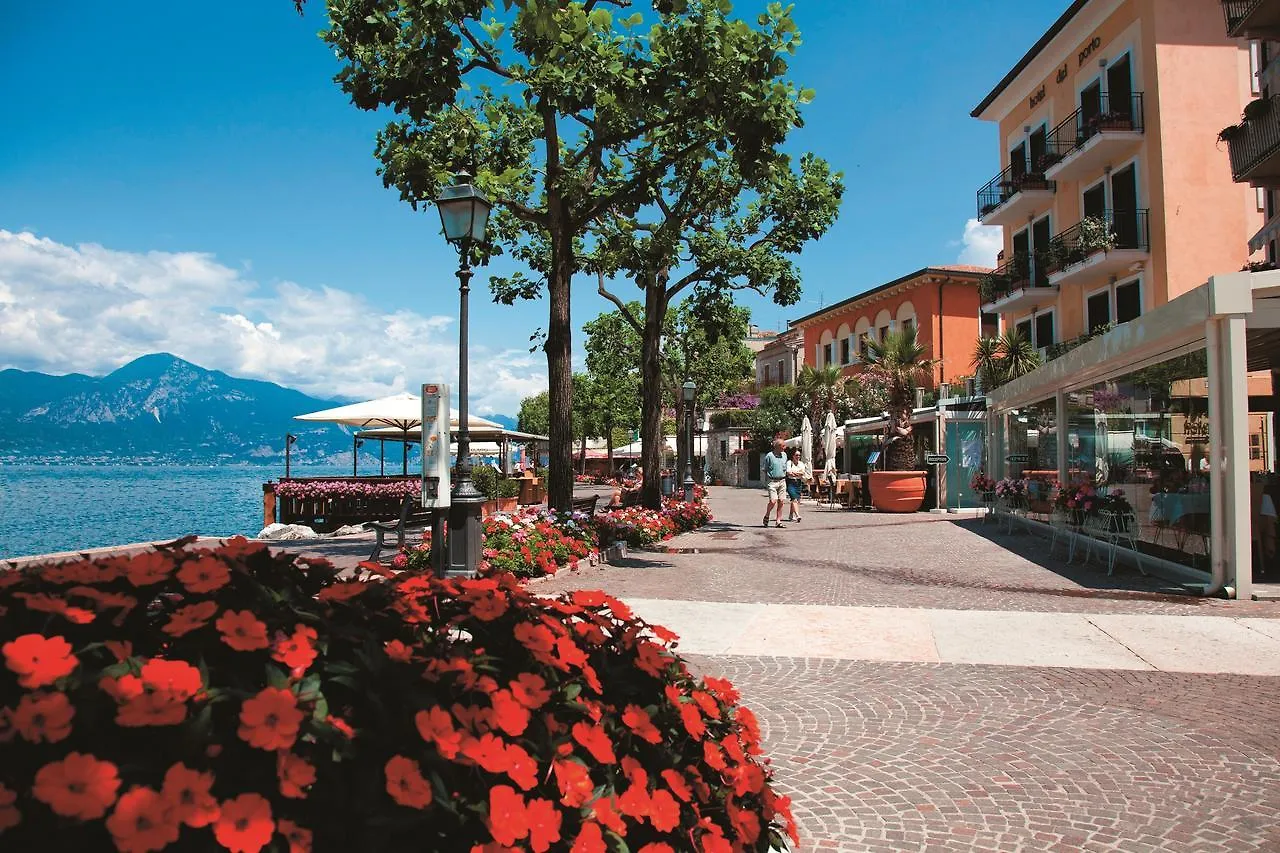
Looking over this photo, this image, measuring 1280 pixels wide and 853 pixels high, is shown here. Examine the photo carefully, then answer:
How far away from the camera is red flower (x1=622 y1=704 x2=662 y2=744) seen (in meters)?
1.73

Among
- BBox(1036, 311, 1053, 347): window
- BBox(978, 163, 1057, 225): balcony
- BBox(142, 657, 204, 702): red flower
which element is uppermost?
BBox(978, 163, 1057, 225): balcony

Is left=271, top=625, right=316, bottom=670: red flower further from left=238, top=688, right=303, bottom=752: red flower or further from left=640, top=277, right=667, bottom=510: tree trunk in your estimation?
left=640, top=277, right=667, bottom=510: tree trunk

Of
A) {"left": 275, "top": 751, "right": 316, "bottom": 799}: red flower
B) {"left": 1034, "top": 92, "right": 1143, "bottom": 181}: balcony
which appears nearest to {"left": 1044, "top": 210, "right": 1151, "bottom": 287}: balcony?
{"left": 1034, "top": 92, "right": 1143, "bottom": 181}: balcony

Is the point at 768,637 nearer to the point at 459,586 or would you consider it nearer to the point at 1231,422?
the point at 459,586

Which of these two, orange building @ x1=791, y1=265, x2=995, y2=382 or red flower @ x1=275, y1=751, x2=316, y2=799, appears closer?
red flower @ x1=275, y1=751, x2=316, y2=799

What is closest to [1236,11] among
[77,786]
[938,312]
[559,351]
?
[559,351]

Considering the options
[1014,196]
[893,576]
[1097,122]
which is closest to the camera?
[893,576]

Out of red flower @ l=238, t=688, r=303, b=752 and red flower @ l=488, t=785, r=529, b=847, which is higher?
red flower @ l=238, t=688, r=303, b=752

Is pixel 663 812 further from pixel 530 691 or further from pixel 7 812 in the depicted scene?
pixel 7 812

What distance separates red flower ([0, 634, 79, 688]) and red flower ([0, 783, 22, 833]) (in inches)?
7.1

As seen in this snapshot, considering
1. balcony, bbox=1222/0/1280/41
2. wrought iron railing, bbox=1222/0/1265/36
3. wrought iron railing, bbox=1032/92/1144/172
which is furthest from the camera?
wrought iron railing, bbox=1032/92/1144/172

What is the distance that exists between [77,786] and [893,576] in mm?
9871

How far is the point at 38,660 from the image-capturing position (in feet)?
4.00

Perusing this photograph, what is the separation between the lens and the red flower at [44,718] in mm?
1097
